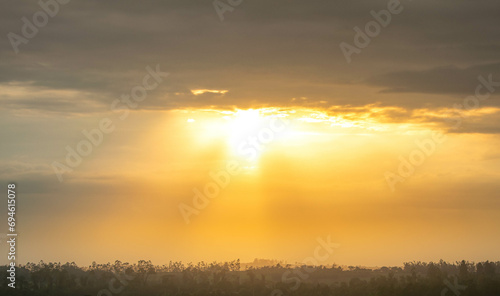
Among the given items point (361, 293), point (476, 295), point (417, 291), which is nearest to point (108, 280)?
point (361, 293)

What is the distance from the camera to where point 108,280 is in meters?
150

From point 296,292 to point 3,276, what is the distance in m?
67.1

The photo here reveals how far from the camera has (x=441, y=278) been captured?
13475 cm

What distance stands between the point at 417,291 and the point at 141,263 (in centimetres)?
8587

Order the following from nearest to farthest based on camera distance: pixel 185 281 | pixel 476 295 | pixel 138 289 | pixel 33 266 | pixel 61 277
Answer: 1. pixel 476 295
2. pixel 138 289
3. pixel 61 277
4. pixel 185 281
5. pixel 33 266

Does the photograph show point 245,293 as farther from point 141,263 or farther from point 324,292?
point 141,263

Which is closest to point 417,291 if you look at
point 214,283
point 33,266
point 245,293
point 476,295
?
point 476,295

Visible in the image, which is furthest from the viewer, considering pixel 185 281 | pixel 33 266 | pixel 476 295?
pixel 33 266

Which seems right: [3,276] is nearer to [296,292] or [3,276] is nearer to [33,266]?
[33,266]

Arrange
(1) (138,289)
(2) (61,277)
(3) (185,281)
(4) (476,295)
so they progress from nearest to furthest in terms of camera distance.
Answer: (4) (476,295) < (1) (138,289) < (2) (61,277) < (3) (185,281)

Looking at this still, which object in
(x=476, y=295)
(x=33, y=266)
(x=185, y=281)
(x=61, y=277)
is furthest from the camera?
(x=33, y=266)

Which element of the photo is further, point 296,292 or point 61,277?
point 61,277

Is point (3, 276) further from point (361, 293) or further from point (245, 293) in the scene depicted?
point (361, 293)

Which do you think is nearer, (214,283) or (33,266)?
(214,283)
